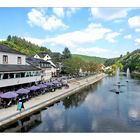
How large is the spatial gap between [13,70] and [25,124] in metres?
13.2

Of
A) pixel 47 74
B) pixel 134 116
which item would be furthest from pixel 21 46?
pixel 134 116

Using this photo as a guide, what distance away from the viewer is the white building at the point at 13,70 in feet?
105

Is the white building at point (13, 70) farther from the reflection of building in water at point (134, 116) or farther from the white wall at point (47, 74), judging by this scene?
the white wall at point (47, 74)

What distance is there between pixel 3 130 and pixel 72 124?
19.0 feet

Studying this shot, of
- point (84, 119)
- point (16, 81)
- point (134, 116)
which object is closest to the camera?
point (84, 119)

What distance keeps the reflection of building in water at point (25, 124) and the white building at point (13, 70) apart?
9.15m

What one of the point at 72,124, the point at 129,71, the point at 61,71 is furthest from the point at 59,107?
the point at 129,71

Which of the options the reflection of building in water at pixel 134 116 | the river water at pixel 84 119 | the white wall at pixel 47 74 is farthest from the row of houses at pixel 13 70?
the white wall at pixel 47 74

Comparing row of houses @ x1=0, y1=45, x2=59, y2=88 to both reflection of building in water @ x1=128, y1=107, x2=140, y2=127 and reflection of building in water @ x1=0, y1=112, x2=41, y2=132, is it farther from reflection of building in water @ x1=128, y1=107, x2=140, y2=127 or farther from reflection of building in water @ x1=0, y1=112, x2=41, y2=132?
reflection of building in water @ x1=128, y1=107, x2=140, y2=127

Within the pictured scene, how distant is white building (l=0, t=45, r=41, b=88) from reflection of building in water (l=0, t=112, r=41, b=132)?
9152 millimetres

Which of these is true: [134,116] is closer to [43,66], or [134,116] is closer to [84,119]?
[84,119]

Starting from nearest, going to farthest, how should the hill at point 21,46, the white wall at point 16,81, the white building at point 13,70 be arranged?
the white wall at point 16,81 < the white building at point 13,70 < the hill at point 21,46

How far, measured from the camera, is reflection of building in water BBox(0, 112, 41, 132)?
19922mm

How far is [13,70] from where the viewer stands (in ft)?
110
